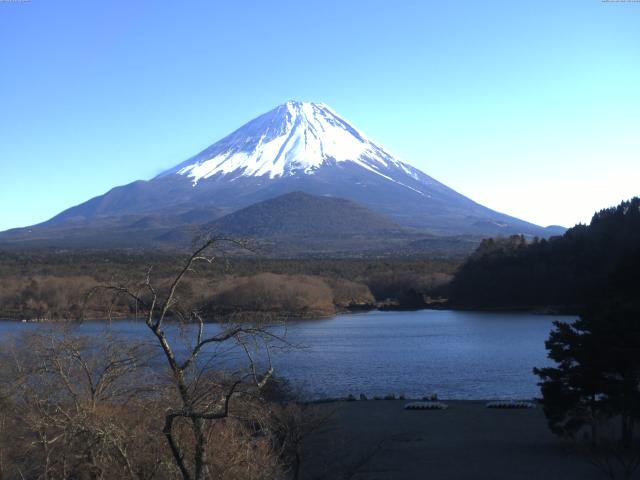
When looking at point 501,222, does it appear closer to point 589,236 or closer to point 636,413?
point 589,236

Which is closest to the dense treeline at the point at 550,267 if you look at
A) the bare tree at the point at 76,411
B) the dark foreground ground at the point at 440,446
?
the dark foreground ground at the point at 440,446

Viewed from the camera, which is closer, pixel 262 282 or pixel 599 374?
pixel 599 374

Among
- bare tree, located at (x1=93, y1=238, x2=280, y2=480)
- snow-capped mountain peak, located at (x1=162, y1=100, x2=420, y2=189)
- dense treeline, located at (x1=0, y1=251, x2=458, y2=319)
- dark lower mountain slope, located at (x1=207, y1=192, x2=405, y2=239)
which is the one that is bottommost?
dense treeline, located at (x1=0, y1=251, x2=458, y2=319)

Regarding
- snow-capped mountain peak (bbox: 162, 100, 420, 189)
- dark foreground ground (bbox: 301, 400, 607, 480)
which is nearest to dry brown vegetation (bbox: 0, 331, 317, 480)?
dark foreground ground (bbox: 301, 400, 607, 480)

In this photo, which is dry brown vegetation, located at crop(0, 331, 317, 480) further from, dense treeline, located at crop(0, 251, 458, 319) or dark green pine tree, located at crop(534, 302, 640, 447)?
dense treeline, located at crop(0, 251, 458, 319)

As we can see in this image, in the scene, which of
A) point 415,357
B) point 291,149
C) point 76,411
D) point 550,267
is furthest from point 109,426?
point 291,149

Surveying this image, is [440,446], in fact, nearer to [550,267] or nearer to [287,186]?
[550,267]

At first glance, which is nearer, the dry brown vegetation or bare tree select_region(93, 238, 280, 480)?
bare tree select_region(93, 238, 280, 480)
